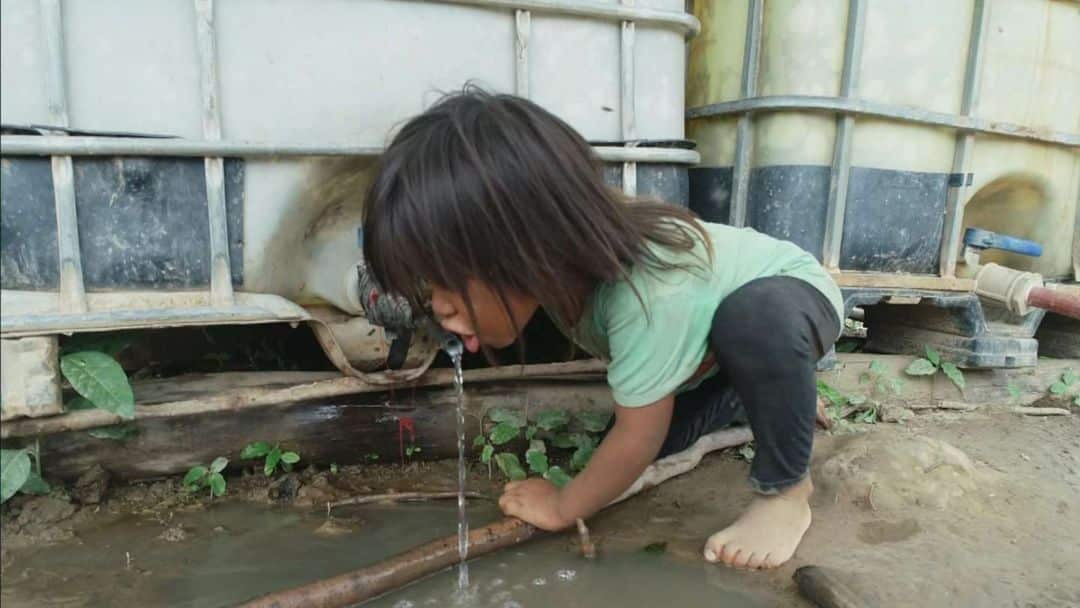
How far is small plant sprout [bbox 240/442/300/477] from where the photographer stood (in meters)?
1.89

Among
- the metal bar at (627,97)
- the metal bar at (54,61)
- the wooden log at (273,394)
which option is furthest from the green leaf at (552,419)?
the metal bar at (54,61)

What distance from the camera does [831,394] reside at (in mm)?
2447

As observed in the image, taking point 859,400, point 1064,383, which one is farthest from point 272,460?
point 1064,383

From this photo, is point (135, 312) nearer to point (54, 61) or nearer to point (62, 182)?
point (62, 182)

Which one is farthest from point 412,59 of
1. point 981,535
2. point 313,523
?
point 981,535

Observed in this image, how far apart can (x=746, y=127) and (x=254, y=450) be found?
5.86 feet

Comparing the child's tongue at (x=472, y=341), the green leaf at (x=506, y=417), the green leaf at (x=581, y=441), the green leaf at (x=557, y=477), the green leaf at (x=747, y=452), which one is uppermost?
the child's tongue at (x=472, y=341)

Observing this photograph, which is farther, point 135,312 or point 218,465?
point 218,465

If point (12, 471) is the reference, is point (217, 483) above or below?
below

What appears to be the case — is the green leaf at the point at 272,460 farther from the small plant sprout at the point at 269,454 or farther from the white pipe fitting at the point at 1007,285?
the white pipe fitting at the point at 1007,285

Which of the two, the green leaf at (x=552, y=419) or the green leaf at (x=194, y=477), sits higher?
the green leaf at (x=552, y=419)

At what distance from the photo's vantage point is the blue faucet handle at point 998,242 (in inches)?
101

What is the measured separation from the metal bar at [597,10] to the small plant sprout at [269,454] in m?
1.22

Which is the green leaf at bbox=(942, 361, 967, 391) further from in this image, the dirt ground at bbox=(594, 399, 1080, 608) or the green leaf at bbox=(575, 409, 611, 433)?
the green leaf at bbox=(575, 409, 611, 433)
